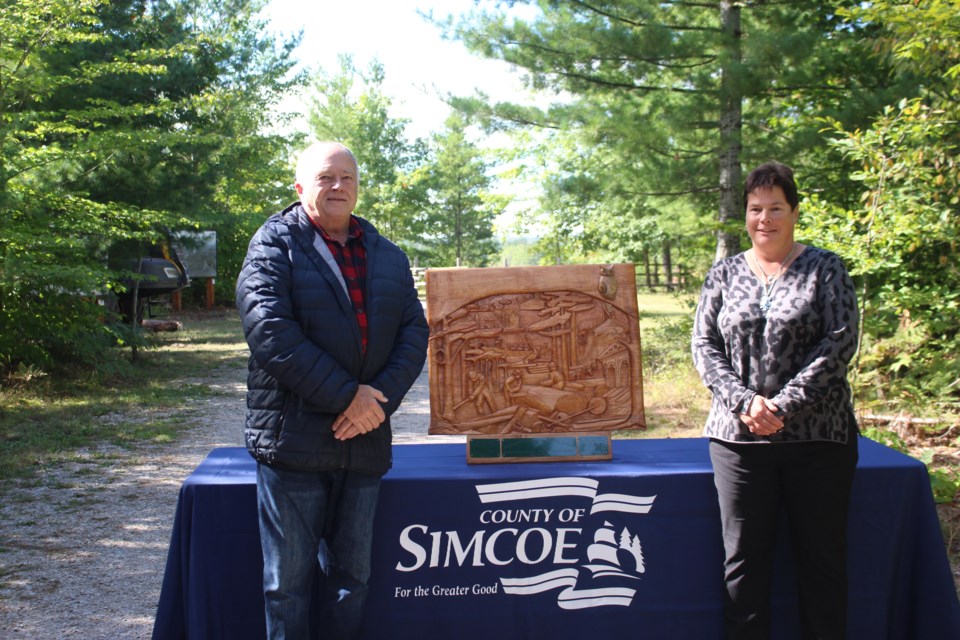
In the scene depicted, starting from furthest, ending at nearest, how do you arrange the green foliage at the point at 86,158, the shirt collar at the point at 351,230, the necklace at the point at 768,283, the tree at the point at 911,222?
the green foliage at the point at 86,158 → the tree at the point at 911,222 → the necklace at the point at 768,283 → the shirt collar at the point at 351,230

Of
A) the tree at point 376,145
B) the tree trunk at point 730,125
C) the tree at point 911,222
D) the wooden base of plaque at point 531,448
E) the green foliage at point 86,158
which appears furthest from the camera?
the tree at point 376,145

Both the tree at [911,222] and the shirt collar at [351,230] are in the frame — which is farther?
the tree at [911,222]

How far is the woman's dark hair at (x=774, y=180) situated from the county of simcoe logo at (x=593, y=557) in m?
1.17

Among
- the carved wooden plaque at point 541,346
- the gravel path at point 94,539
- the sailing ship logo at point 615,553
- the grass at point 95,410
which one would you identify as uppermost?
the carved wooden plaque at point 541,346

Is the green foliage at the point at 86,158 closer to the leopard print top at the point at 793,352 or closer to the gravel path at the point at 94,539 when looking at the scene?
the gravel path at the point at 94,539

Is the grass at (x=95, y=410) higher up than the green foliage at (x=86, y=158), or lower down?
lower down

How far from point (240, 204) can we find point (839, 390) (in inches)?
962

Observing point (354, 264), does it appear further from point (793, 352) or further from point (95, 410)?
point (95, 410)

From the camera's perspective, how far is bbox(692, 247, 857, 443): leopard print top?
2.64 meters

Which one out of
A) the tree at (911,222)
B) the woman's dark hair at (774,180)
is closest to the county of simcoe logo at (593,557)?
the woman's dark hair at (774,180)

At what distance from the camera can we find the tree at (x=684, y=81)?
8016 mm

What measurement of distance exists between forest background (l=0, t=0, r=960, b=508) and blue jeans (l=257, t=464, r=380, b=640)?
3754 mm

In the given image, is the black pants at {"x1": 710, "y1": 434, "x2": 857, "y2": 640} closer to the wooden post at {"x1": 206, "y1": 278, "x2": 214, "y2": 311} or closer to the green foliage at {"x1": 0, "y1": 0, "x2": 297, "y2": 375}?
the green foliage at {"x1": 0, "y1": 0, "x2": 297, "y2": 375}

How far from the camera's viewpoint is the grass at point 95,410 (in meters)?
6.73
